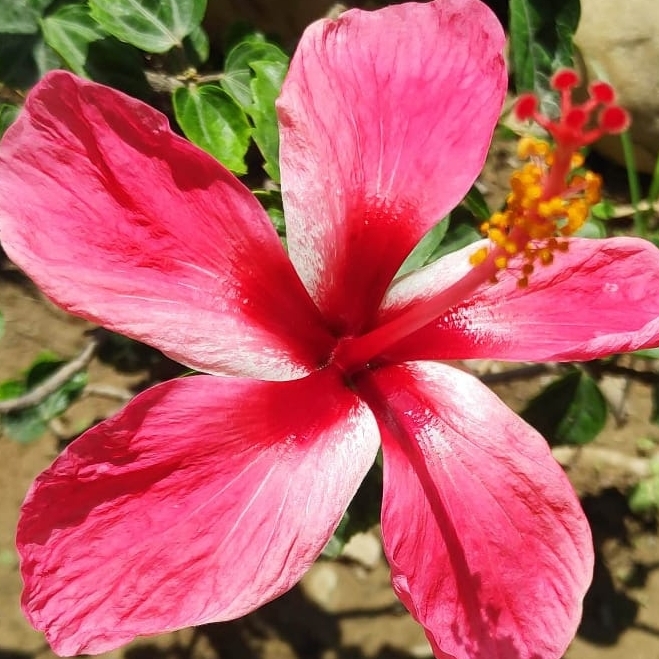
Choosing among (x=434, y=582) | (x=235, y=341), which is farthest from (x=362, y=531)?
(x=235, y=341)

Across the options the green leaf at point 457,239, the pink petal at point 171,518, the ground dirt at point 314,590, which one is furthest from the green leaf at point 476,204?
the ground dirt at point 314,590

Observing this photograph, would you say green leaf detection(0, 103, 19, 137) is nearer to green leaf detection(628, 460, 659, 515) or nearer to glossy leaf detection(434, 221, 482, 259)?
glossy leaf detection(434, 221, 482, 259)

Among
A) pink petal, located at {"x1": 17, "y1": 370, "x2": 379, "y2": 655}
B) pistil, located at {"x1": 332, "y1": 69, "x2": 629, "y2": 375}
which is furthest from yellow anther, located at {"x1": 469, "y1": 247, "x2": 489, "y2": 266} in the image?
pink petal, located at {"x1": 17, "y1": 370, "x2": 379, "y2": 655}

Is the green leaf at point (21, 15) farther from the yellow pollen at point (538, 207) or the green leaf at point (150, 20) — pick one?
the yellow pollen at point (538, 207)

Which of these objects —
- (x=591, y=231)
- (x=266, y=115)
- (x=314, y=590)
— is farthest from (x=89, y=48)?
(x=314, y=590)

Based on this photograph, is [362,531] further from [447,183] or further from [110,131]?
[110,131]

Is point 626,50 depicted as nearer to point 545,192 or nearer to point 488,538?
point 545,192
